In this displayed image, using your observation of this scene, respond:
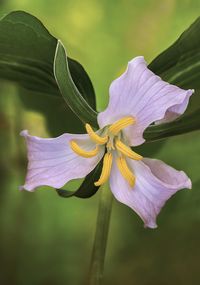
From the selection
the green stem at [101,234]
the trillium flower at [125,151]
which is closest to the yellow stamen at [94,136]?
the trillium flower at [125,151]

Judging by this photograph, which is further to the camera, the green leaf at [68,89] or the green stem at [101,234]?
the green stem at [101,234]

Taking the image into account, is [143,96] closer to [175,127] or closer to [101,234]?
[175,127]

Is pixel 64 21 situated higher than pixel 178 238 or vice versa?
pixel 64 21

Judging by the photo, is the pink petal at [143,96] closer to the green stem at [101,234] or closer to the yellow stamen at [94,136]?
the yellow stamen at [94,136]

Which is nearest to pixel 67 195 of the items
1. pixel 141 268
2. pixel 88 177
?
pixel 88 177

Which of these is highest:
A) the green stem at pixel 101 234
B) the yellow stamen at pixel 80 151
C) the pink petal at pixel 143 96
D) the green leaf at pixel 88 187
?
the pink petal at pixel 143 96

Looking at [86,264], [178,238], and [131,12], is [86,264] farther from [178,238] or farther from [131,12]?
[131,12]
